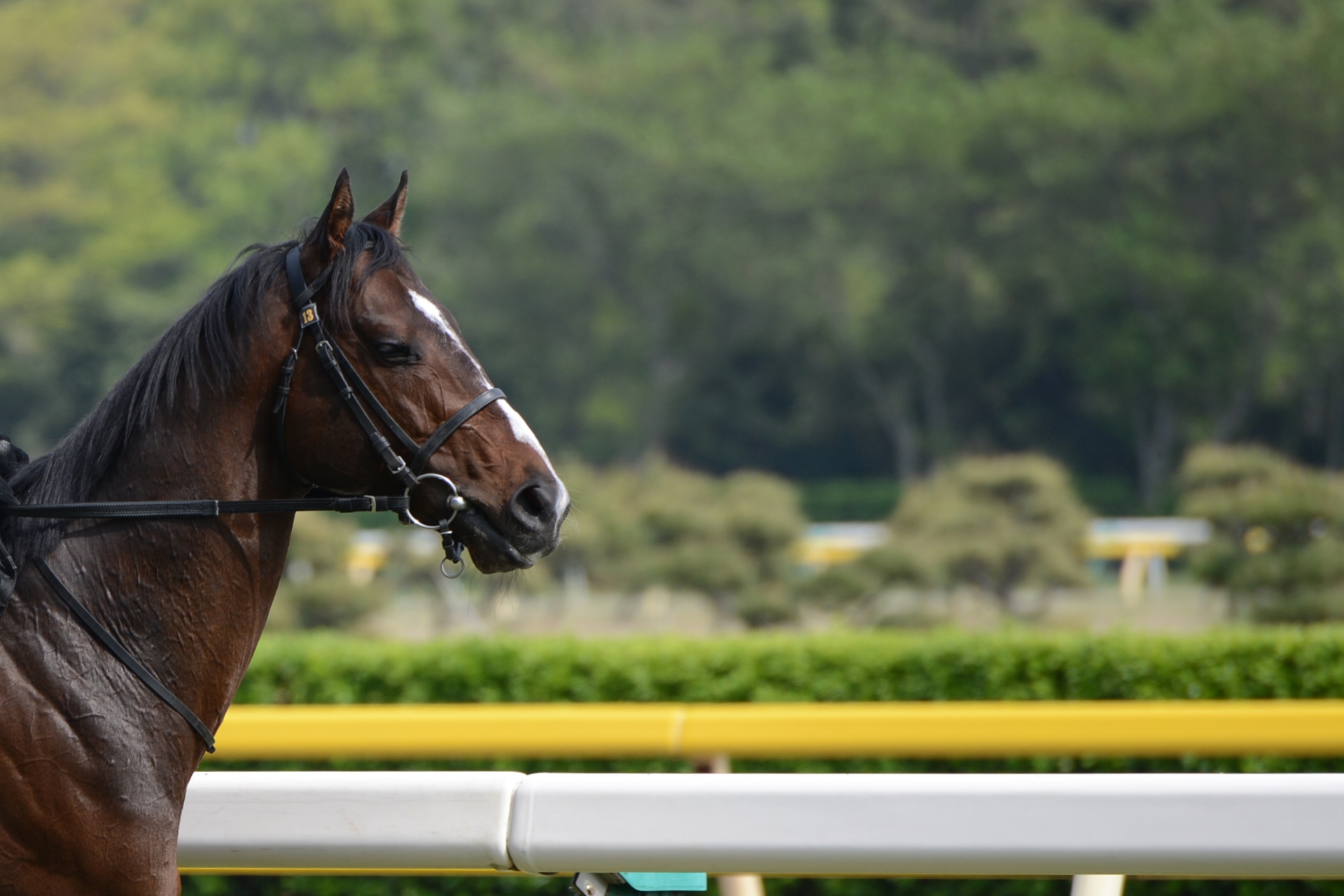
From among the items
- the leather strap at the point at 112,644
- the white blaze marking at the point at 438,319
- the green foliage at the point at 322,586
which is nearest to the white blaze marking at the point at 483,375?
the white blaze marking at the point at 438,319

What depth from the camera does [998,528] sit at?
43.8 feet

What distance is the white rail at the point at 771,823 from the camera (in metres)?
2.27

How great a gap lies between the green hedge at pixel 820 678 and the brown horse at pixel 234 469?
107 inches

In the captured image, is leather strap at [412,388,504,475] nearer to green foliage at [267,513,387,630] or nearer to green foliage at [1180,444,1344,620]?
green foliage at [1180,444,1344,620]

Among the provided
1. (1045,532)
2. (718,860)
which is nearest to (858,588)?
(1045,532)

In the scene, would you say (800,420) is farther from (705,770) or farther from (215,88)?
(705,770)

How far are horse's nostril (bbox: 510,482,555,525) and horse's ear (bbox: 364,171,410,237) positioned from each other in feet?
1.87

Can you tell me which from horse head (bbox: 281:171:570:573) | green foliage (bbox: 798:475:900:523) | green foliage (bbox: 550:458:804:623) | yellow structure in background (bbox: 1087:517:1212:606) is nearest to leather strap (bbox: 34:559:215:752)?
horse head (bbox: 281:171:570:573)

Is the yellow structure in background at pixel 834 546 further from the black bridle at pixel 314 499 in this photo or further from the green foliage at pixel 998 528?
the black bridle at pixel 314 499

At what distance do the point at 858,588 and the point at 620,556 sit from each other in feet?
11.1

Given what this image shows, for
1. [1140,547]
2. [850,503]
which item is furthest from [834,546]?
[850,503]

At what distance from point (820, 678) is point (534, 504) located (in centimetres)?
332

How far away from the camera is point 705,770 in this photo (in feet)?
12.1

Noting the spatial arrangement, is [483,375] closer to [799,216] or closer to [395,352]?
[395,352]
